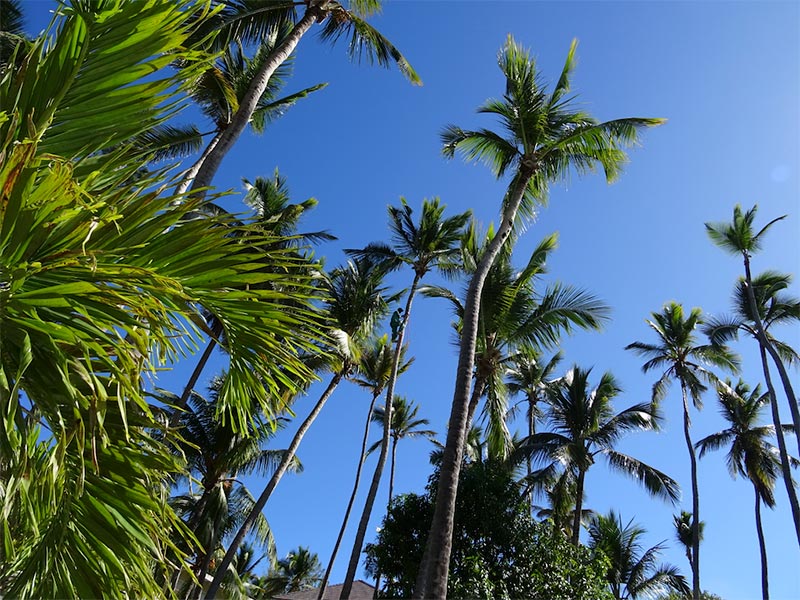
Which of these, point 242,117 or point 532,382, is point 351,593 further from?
point 242,117

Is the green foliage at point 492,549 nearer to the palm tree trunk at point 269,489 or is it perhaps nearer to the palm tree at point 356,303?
the palm tree trunk at point 269,489

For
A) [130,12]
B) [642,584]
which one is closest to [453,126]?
[130,12]

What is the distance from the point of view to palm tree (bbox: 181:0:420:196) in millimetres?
6974

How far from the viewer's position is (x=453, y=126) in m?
12.5

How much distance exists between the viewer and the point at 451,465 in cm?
861

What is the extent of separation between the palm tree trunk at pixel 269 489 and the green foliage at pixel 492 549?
4.25 meters

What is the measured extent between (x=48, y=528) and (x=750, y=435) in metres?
27.5

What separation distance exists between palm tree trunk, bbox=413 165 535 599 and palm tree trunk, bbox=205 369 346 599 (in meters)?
6.78

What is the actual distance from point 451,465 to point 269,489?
964 centimetres

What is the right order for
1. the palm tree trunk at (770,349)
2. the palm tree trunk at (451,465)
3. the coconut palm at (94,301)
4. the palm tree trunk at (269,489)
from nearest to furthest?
the coconut palm at (94,301) < the palm tree trunk at (451,465) < the palm tree trunk at (269,489) < the palm tree trunk at (770,349)

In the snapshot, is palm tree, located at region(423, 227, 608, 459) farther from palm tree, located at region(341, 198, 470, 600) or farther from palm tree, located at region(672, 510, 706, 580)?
palm tree, located at region(672, 510, 706, 580)

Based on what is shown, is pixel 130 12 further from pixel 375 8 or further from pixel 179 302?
pixel 375 8

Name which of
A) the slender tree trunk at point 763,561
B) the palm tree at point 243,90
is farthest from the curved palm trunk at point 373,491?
the slender tree trunk at point 763,561

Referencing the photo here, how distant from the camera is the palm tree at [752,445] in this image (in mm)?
23656
